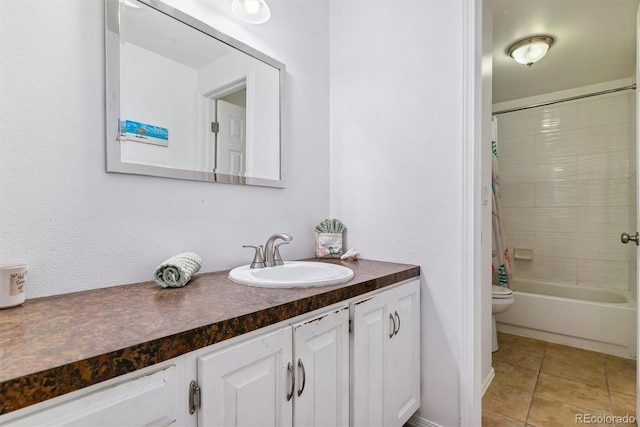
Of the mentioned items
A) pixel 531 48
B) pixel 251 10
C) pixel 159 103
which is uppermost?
pixel 531 48

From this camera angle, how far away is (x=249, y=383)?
2.54 ft

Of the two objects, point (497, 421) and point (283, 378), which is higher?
point (283, 378)

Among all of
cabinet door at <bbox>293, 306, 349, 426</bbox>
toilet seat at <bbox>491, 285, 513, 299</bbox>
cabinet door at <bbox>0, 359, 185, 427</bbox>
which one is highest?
cabinet door at <bbox>0, 359, 185, 427</bbox>

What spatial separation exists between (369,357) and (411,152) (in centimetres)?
93

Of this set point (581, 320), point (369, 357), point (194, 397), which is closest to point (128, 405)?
point (194, 397)

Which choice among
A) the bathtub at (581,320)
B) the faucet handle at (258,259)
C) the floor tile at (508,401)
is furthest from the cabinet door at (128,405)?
the bathtub at (581,320)

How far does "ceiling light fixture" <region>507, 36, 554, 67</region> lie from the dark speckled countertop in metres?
2.15

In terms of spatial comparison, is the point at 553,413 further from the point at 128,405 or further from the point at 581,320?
the point at 128,405

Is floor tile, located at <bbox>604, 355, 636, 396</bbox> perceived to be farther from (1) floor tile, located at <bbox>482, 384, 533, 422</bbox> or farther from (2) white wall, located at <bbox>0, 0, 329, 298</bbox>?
(2) white wall, located at <bbox>0, 0, 329, 298</bbox>

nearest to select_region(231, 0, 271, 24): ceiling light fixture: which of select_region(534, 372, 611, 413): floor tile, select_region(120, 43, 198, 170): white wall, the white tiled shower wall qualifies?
select_region(120, 43, 198, 170): white wall

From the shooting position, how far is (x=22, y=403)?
0.48 meters

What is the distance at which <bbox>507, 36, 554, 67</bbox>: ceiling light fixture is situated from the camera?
2.19 meters

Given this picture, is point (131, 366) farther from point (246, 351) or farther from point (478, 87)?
point (478, 87)

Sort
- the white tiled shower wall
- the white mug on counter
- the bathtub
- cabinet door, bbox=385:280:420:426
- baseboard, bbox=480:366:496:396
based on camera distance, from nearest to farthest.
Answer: the white mug on counter → cabinet door, bbox=385:280:420:426 → baseboard, bbox=480:366:496:396 → the bathtub → the white tiled shower wall
